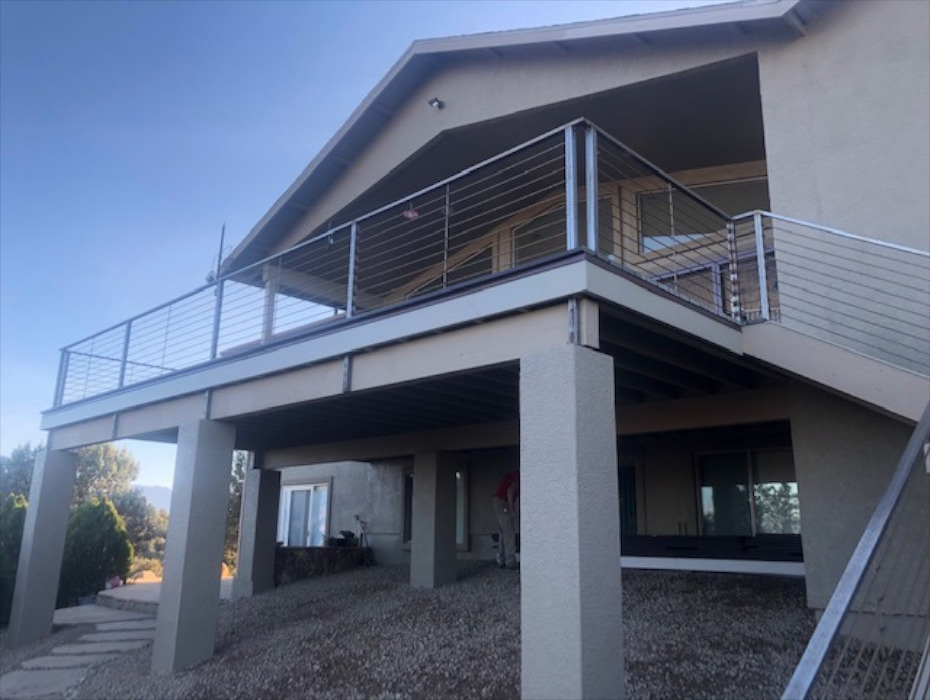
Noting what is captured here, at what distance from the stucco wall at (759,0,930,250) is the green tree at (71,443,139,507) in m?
31.4

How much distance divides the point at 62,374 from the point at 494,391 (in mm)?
8216

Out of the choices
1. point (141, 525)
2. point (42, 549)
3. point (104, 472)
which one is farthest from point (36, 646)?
point (104, 472)

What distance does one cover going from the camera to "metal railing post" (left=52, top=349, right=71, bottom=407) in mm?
12211

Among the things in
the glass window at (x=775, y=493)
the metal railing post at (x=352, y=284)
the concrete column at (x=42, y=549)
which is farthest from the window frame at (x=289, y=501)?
the metal railing post at (x=352, y=284)

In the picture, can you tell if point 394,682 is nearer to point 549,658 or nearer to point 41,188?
point 549,658

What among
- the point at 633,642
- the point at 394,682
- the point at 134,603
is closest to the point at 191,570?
the point at 394,682

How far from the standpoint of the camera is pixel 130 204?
19031 mm

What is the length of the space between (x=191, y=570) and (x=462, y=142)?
6982 millimetres

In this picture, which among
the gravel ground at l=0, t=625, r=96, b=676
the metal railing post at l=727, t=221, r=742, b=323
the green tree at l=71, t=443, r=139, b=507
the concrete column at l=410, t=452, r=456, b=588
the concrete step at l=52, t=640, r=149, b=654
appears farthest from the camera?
the green tree at l=71, t=443, r=139, b=507

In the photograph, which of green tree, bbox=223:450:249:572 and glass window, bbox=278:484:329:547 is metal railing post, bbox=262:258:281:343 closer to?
glass window, bbox=278:484:329:547

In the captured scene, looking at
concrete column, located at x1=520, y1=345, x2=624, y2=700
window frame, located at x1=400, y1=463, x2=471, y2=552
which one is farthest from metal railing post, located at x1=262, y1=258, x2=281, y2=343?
concrete column, located at x1=520, y1=345, x2=624, y2=700

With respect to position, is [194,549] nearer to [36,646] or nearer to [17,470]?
[36,646]

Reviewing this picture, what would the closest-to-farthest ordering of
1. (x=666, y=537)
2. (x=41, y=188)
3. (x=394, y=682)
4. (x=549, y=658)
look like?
(x=549, y=658) → (x=394, y=682) → (x=666, y=537) → (x=41, y=188)

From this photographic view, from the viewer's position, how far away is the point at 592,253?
5.14 m
